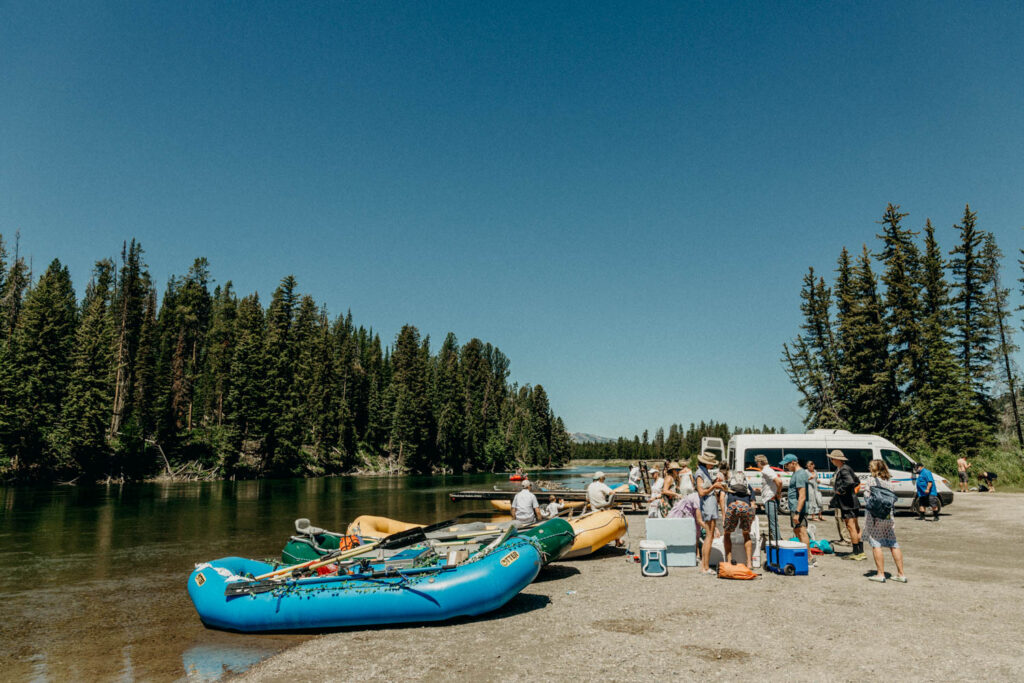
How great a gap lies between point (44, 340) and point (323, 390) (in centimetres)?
2931

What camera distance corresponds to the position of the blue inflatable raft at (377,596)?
8.80m

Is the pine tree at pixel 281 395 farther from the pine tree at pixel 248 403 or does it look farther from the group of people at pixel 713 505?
the group of people at pixel 713 505

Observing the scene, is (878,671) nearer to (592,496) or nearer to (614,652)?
(614,652)

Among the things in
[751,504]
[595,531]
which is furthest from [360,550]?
[751,504]

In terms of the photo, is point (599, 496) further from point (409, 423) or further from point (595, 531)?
point (409, 423)

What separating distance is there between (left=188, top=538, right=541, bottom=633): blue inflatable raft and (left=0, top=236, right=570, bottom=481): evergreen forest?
5014 cm

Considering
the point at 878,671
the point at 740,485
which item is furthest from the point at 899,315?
the point at 878,671

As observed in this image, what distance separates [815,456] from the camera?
2006cm

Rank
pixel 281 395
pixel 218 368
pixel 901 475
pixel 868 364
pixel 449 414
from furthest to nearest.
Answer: pixel 449 414 → pixel 218 368 → pixel 281 395 → pixel 868 364 → pixel 901 475

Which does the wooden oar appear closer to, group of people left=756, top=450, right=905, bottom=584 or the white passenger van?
group of people left=756, top=450, right=905, bottom=584

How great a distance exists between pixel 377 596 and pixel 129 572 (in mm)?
9936

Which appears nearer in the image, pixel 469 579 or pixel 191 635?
pixel 469 579

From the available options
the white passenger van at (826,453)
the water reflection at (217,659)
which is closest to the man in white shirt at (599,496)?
the white passenger van at (826,453)

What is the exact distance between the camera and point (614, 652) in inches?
281
